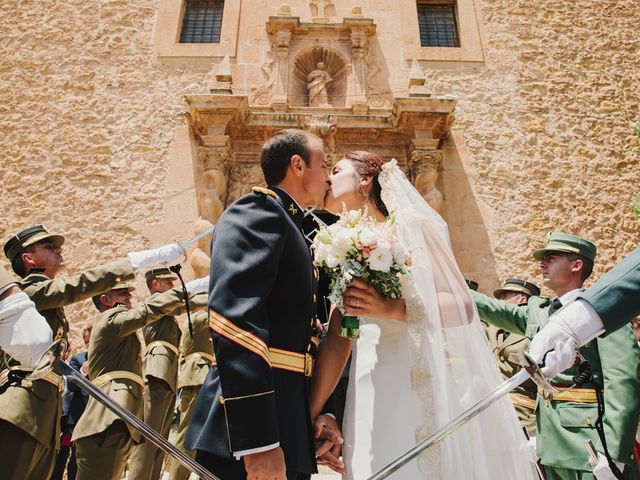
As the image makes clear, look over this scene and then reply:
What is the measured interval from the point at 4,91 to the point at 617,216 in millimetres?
11215

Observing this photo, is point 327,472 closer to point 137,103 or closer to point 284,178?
point 284,178

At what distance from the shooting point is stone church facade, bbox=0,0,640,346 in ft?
26.2

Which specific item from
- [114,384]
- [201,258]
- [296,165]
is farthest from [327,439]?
[201,258]

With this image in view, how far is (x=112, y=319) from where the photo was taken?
4160 mm

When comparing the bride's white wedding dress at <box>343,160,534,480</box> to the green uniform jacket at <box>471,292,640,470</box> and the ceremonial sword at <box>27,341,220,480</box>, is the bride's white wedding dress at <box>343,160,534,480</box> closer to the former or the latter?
the green uniform jacket at <box>471,292,640,470</box>

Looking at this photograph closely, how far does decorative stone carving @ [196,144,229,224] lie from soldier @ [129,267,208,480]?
2311mm

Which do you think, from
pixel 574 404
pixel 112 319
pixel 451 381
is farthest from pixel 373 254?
pixel 112 319

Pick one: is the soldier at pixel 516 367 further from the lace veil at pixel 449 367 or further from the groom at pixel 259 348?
the groom at pixel 259 348

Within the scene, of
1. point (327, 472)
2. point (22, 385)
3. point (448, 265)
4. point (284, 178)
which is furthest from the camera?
point (327, 472)

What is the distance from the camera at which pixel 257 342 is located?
5.61 feet

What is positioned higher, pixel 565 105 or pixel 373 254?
pixel 565 105

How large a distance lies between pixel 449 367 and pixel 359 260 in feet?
2.43

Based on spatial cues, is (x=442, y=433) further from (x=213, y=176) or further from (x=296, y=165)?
(x=213, y=176)

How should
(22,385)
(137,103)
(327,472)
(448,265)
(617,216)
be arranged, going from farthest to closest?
1. (137,103)
2. (617,216)
3. (327,472)
4. (22,385)
5. (448,265)
